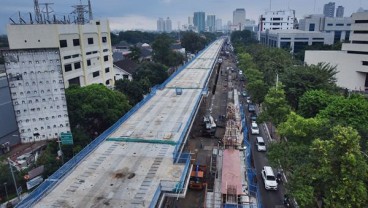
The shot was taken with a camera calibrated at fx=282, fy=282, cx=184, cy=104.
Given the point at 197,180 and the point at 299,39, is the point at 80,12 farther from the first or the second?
the point at 299,39

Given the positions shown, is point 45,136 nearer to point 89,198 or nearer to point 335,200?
point 89,198

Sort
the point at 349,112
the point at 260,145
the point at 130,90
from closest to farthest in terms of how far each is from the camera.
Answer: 1. the point at 349,112
2. the point at 260,145
3. the point at 130,90

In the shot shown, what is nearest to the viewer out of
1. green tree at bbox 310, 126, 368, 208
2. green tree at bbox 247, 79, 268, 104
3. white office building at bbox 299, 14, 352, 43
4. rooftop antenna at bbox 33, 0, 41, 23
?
green tree at bbox 310, 126, 368, 208

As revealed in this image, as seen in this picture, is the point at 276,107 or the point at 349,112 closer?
the point at 349,112

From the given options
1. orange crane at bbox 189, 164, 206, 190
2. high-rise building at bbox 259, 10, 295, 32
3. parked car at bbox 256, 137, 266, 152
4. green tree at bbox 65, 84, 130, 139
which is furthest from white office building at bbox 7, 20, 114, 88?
high-rise building at bbox 259, 10, 295, 32

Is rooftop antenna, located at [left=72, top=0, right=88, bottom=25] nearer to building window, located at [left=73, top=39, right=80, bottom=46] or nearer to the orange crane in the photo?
building window, located at [left=73, top=39, right=80, bottom=46]

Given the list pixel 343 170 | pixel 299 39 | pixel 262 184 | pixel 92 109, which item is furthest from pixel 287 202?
pixel 299 39
